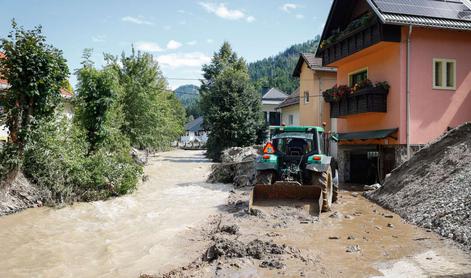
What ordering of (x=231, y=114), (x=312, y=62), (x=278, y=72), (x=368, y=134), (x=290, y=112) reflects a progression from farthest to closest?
(x=278, y=72), (x=290, y=112), (x=231, y=114), (x=312, y=62), (x=368, y=134)

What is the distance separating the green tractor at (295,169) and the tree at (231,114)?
18740mm

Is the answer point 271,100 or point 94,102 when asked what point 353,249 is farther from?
point 271,100

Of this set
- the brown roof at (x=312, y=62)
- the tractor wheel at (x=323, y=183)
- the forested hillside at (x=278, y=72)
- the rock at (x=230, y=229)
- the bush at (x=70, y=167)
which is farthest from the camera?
the forested hillside at (x=278, y=72)

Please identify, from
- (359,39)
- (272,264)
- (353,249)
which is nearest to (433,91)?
(359,39)

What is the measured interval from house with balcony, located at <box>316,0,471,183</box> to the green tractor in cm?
592

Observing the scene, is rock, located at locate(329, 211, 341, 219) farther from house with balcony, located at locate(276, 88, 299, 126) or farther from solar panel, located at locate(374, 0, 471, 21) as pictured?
house with balcony, located at locate(276, 88, 299, 126)

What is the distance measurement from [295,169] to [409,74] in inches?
319

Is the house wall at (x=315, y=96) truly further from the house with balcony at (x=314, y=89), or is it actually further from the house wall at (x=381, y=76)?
the house wall at (x=381, y=76)

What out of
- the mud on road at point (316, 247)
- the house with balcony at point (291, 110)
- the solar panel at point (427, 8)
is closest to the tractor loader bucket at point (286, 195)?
the mud on road at point (316, 247)

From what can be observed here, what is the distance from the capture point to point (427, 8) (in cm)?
1697

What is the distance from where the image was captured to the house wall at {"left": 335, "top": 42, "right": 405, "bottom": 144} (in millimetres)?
16500

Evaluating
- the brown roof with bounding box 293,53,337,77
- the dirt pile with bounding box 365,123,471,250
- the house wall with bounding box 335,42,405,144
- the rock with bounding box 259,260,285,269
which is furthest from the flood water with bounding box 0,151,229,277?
the brown roof with bounding box 293,53,337,77

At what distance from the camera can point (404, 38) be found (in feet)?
53.9

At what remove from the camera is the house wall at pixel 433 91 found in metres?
16.4
